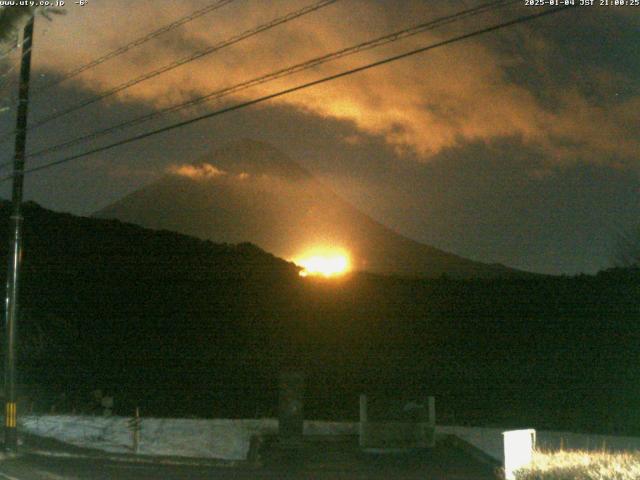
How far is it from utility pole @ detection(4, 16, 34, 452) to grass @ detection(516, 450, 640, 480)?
10664mm

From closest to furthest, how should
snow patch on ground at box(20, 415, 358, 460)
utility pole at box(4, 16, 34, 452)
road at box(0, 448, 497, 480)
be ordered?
road at box(0, 448, 497, 480) → utility pole at box(4, 16, 34, 452) → snow patch on ground at box(20, 415, 358, 460)

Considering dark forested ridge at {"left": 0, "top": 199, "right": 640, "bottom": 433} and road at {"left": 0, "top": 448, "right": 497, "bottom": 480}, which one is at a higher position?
dark forested ridge at {"left": 0, "top": 199, "right": 640, "bottom": 433}

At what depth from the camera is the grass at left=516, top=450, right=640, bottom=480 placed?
1097 cm

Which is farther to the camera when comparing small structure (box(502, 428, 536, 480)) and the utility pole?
the utility pole

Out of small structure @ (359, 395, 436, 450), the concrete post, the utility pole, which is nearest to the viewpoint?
the utility pole

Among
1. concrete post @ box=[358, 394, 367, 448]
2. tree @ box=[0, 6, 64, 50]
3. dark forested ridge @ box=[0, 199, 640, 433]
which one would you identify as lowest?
concrete post @ box=[358, 394, 367, 448]

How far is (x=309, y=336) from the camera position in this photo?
32625 millimetres

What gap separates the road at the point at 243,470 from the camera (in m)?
14.8

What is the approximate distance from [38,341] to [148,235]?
9.90m

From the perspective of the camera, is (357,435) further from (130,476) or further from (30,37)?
(30,37)

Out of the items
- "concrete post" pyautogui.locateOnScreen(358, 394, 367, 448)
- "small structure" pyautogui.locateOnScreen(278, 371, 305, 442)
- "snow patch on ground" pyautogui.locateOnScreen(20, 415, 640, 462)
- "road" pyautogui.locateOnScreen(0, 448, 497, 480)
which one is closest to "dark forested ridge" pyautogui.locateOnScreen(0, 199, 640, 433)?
"concrete post" pyautogui.locateOnScreen(358, 394, 367, 448)

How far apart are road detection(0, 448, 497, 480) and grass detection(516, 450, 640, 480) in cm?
167

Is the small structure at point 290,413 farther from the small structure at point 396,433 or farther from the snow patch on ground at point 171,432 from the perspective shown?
the small structure at point 396,433

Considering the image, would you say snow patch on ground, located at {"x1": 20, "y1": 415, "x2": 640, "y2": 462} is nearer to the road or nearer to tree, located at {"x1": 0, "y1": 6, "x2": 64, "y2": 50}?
the road
